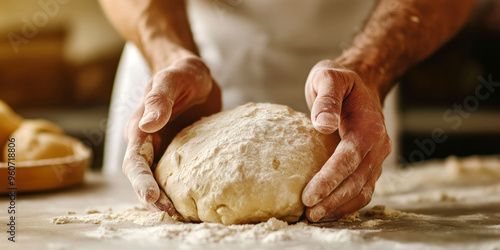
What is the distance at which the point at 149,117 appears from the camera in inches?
45.1

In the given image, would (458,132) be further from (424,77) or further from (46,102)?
(46,102)

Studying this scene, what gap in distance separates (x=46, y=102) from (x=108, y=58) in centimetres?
75

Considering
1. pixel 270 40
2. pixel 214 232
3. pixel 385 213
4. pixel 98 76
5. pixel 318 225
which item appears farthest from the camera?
pixel 98 76

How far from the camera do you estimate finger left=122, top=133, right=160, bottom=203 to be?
44.0 inches

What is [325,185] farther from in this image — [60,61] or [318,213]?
[60,61]

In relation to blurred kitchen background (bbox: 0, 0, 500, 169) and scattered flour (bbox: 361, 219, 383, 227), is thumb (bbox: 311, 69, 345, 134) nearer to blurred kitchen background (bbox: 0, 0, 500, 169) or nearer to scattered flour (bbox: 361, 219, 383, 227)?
scattered flour (bbox: 361, 219, 383, 227)

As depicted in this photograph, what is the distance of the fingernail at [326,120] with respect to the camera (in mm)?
1050

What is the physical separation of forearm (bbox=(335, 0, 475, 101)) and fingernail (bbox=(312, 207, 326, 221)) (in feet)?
1.84

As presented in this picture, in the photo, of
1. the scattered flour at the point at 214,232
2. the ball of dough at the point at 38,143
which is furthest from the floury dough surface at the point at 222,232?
the ball of dough at the point at 38,143

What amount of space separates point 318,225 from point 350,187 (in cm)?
12

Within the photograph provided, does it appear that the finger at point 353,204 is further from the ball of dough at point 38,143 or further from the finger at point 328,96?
the ball of dough at point 38,143

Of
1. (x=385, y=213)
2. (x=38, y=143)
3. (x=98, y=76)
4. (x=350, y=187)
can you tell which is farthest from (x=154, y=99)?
(x=98, y=76)

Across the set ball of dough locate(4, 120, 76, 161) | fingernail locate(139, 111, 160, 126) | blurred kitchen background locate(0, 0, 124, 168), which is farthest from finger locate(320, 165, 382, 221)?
blurred kitchen background locate(0, 0, 124, 168)

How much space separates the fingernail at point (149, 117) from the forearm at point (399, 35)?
657 mm
